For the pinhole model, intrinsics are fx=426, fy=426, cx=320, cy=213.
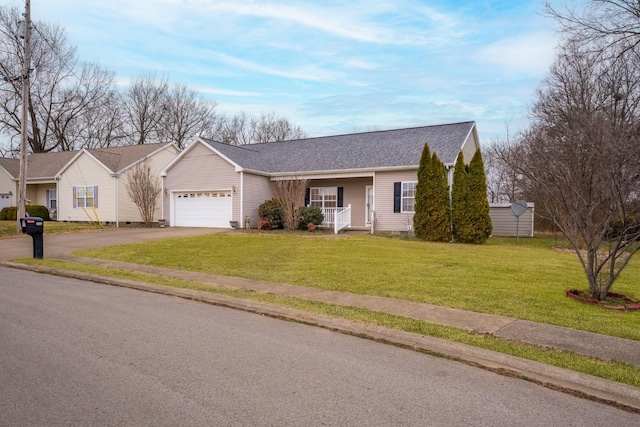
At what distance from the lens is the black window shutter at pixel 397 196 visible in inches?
768

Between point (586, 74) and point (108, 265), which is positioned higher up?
point (586, 74)

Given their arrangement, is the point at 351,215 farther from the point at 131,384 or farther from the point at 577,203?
the point at 131,384

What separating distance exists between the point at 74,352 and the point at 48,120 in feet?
140

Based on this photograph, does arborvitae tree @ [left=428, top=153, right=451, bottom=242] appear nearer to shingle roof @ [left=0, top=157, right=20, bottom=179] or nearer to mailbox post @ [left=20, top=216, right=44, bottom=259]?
mailbox post @ [left=20, top=216, right=44, bottom=259]

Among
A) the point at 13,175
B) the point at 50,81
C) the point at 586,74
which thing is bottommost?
the point at 13,175

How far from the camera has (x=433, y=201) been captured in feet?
56.5

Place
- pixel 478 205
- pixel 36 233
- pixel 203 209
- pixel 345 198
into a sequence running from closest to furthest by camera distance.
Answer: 1. pixel 36 233
2. pixel 478 205
3. pixel 345 198
4. pixel 203 209

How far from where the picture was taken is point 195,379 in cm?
397

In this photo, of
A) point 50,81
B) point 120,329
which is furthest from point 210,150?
point 50,81

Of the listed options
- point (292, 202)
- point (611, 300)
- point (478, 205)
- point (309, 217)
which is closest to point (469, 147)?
point (478, 205)

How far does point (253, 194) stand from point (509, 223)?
13.1m

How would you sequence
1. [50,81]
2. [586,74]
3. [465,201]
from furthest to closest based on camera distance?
[50,81] < [586,74] < [465,201]

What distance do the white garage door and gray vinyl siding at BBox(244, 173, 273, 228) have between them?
0.96 m

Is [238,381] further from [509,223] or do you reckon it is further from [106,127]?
[106,127]
